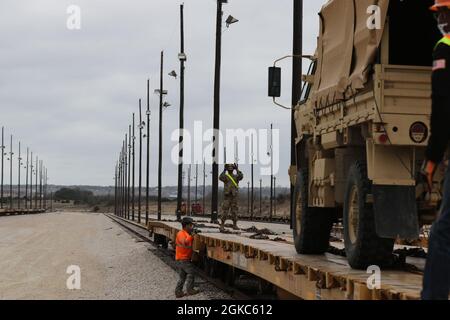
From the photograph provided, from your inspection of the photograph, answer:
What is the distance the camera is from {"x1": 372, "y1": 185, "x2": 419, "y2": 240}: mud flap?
697 cm

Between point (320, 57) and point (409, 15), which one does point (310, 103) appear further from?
point (409, 15)

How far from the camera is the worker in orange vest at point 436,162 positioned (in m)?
4.21

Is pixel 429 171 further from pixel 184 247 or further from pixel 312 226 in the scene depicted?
pixel 184 247

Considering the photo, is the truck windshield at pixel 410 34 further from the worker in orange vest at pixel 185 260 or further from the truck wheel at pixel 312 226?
the worker in orange vest at pixel 185 260

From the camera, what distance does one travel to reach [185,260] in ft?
48.6

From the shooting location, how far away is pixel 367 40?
26.2ft

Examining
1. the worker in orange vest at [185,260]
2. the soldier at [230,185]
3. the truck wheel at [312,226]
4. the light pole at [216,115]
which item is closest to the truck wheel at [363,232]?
the truck wheel at [312,226]

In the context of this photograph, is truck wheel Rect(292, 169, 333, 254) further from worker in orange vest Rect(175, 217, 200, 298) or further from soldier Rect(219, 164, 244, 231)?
soldier Rect(219, 164, 244, 231)

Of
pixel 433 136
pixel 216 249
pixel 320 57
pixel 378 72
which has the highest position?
pixel 320 57

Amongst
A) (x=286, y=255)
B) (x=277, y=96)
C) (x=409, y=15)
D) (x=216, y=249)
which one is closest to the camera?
(x=409, y=15)

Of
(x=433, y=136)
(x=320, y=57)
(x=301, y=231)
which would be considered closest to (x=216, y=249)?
(x=301, y=231)

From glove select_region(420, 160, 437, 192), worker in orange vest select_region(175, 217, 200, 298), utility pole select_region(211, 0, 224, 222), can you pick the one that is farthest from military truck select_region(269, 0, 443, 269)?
utility pole select_region(211, 0, 224, 222)

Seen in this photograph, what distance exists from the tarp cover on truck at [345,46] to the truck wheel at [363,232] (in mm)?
983

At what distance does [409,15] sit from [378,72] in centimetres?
93
